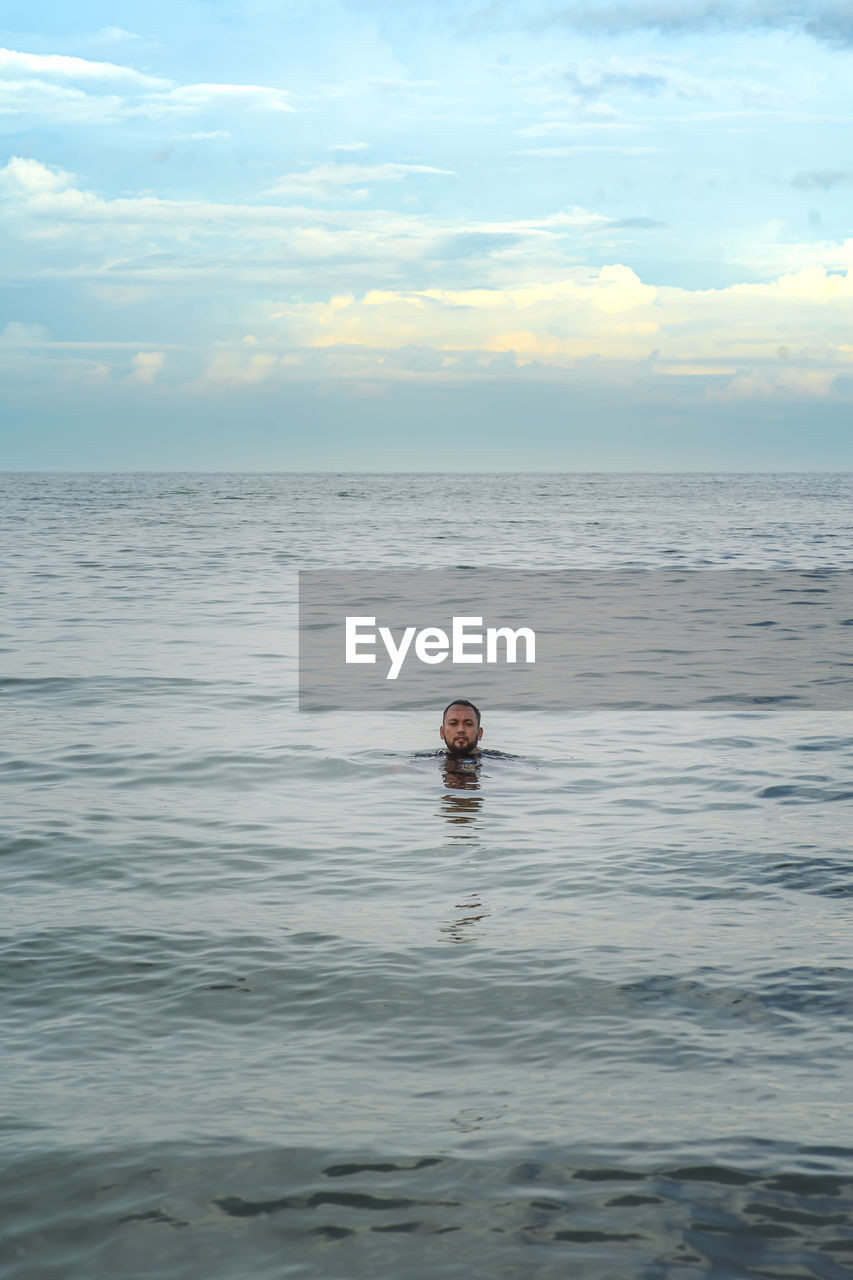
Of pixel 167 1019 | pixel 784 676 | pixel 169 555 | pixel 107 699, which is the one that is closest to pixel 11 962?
pixel 167 1019

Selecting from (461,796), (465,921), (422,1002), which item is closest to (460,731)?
(461,796)

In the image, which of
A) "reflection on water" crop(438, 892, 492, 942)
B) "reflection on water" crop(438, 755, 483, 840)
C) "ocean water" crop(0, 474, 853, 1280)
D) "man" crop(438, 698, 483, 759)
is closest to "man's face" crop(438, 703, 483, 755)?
"man" crop(438, 698, 483, 759)

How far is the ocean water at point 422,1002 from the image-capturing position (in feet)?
16.3

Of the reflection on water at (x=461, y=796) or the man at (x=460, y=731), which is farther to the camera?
the man at (x=460, y=731)

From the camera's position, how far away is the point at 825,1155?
5.36 metres

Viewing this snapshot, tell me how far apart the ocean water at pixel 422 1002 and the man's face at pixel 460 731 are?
0.33 meters

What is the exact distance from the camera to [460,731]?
1316 cm

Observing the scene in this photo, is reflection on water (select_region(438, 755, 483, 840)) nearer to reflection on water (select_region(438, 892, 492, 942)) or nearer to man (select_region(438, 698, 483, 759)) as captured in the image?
man (select_region(438, 698, 483, 759))

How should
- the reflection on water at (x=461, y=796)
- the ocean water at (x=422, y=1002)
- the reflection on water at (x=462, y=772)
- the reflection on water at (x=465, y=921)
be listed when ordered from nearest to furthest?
the ocean water at (x=422, y=1002) → the reflection on water at (x=465, y=921) → the reflection on water at (x=461, y=796) → the reflection on water at (x=462, y=772)

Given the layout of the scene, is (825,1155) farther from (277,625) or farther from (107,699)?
(277,625)

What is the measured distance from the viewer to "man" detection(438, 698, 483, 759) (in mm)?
13172

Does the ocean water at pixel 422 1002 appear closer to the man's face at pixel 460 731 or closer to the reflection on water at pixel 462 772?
the reflection on water at pixel 462 772

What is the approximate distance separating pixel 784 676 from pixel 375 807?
1059 cm

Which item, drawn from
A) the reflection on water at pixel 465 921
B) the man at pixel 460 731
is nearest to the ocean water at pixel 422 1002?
the reflection on water at pixel 465 921
